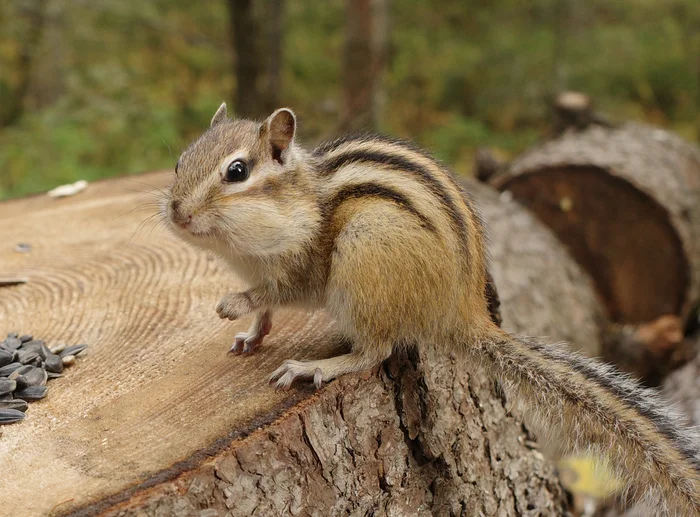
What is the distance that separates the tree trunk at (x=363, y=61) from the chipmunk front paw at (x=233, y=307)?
4.61 metres

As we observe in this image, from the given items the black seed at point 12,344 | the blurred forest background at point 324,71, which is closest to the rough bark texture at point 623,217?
the blurred forest background at point 324,71

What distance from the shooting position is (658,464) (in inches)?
88.4

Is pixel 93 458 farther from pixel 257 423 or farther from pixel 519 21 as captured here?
pixel 519 21

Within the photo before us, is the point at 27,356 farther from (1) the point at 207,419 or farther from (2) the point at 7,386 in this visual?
(1) the point at 207,419

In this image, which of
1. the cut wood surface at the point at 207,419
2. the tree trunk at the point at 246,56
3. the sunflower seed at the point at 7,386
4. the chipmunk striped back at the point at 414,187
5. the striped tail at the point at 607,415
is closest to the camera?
the cut wood surface at the point at 207,419

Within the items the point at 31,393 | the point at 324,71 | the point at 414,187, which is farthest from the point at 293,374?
the point at 324,71

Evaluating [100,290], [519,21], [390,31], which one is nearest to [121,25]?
[390,31]

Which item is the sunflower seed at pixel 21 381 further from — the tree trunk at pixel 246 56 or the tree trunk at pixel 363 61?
the tree trunk at pixel 246 56

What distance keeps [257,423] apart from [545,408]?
37.1 inches

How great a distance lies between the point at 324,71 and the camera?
1196 cm

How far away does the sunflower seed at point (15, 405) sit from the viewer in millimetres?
2309

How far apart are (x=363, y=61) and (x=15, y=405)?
5.41 metres

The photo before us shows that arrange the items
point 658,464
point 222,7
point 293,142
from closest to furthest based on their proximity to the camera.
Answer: point 658,464 → point 293,142 → point 222,7

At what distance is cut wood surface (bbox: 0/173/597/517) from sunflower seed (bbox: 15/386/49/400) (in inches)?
1.0
